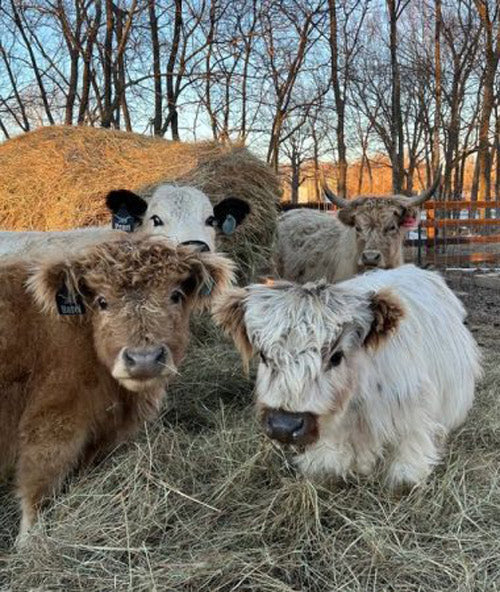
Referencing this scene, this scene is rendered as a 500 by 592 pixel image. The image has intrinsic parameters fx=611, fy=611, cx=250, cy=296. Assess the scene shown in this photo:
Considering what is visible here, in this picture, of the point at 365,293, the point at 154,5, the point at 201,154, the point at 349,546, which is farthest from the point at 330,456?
the point at 154,5

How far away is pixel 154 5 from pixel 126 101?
2460mm

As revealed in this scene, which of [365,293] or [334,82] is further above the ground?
[334,82]

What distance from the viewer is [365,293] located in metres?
3.13

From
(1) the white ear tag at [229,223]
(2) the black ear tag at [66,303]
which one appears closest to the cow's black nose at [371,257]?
(1) the white ear tag at [229,223]

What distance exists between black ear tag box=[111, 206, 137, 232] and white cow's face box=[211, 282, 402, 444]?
3095mm

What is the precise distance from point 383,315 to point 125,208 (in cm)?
372

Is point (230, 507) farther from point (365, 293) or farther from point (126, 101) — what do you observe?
point (126, 101)

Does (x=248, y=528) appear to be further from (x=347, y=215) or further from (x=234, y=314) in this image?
(x=347, y=215)

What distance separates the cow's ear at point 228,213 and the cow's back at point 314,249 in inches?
86.8

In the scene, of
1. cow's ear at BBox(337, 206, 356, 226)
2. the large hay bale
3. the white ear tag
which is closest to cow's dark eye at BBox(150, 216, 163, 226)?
the white ear tag

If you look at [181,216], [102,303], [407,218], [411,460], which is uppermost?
[181,216]

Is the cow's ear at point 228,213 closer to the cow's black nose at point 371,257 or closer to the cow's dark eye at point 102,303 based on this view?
the cow's black nose at point 371,257

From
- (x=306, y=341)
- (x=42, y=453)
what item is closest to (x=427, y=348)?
(x=306, y=341)

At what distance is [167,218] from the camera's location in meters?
5.95
